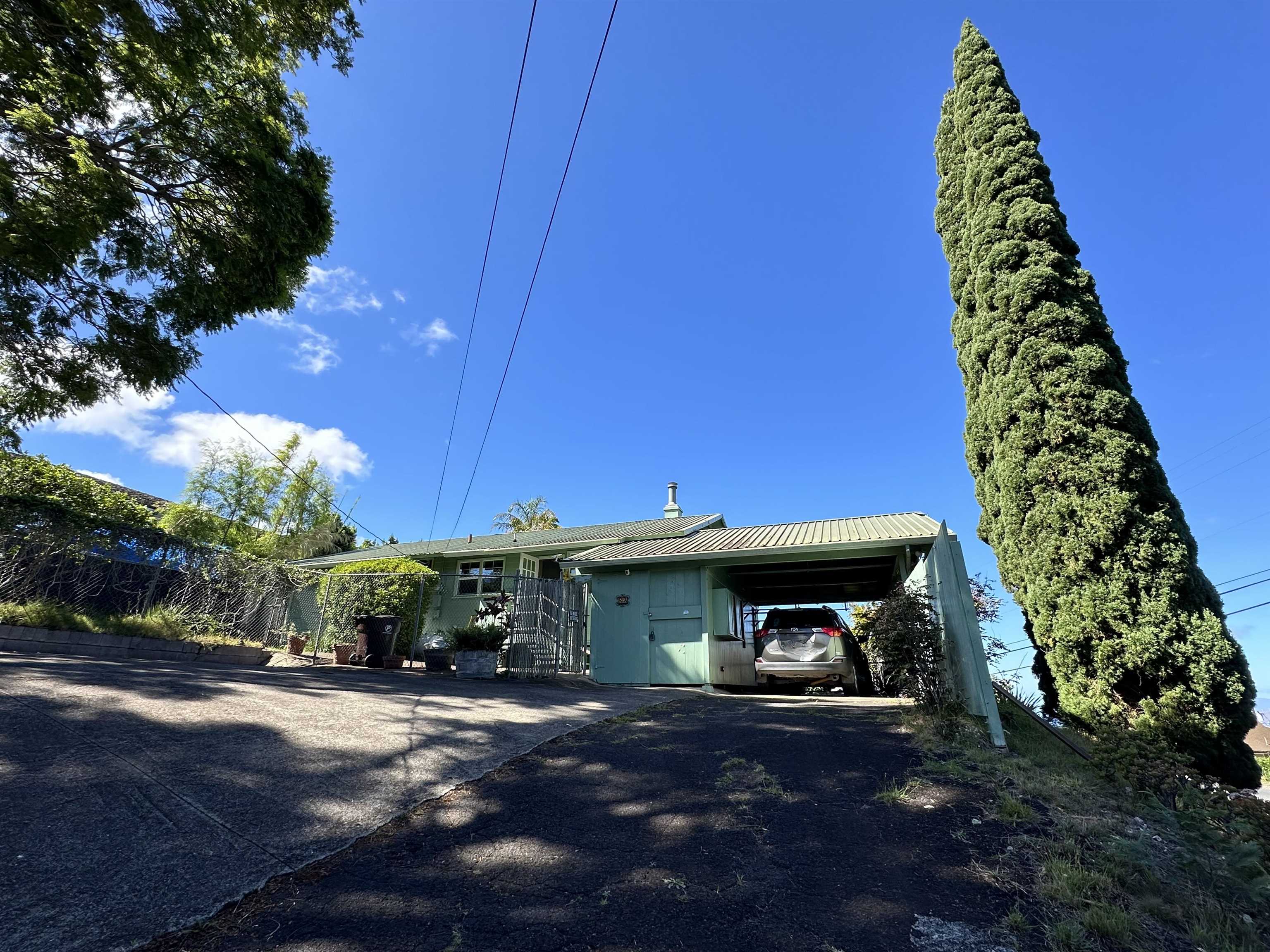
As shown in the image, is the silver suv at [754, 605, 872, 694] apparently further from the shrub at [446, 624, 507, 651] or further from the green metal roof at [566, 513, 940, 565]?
the shrub at [446, 624, 507, 651]

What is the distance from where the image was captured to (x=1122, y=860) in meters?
2.60

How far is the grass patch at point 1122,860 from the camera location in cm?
214

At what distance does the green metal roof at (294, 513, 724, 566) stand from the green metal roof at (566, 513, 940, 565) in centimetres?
106

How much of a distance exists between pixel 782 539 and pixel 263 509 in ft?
92.1

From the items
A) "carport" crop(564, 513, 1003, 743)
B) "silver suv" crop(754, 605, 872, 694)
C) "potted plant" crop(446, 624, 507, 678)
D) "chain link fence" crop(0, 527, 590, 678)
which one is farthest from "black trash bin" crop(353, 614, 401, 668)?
"silver suv" crop(754, 605, 872, 694)

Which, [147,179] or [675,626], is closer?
[147,179]

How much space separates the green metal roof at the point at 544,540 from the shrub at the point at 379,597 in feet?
5.31

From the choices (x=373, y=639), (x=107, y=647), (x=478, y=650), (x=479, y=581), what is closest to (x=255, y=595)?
(x=373, y=639)

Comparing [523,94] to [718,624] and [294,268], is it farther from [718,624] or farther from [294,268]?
[718,624]

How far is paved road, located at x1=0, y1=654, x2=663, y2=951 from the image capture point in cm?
216

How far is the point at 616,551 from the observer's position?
1167 cm

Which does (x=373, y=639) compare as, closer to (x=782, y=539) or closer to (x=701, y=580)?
(x=701, y=580)

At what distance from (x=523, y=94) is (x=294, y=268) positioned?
3782mm

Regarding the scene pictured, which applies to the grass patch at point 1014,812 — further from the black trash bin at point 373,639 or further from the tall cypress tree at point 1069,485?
the black trash bin at point 373,639
